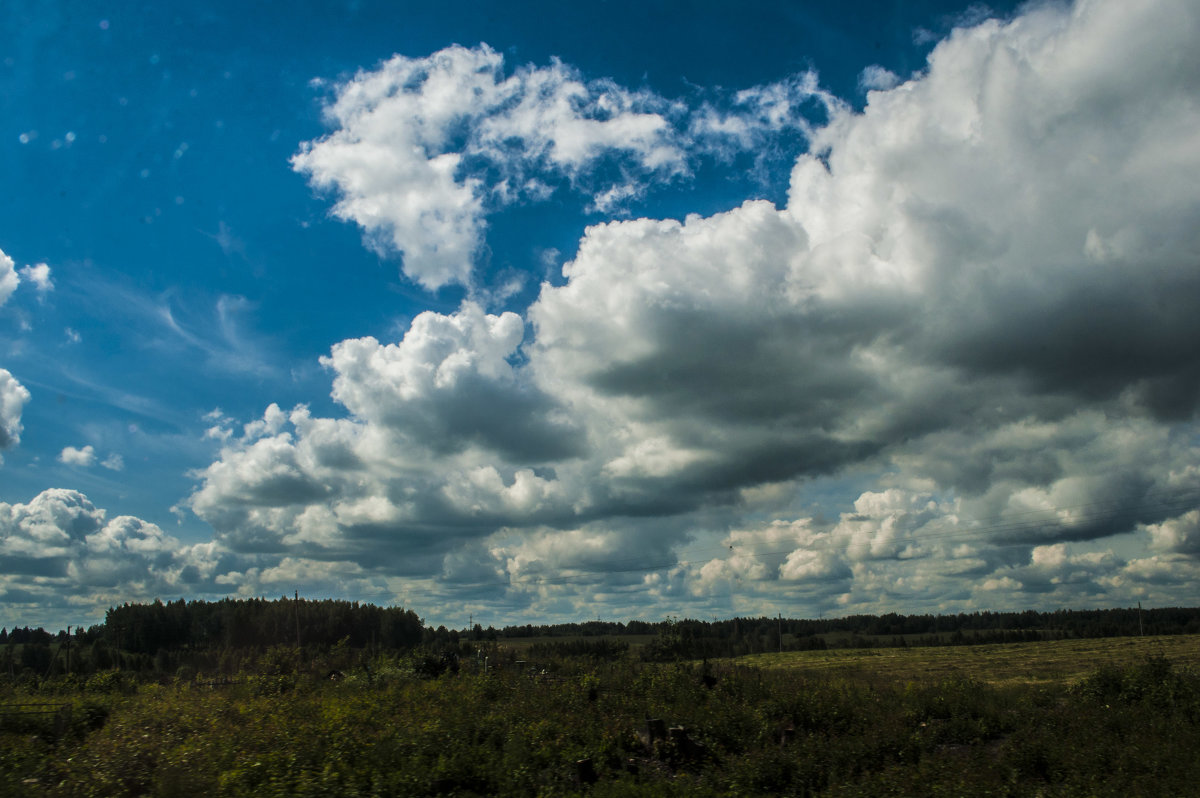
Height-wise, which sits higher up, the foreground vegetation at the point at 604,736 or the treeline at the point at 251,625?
the foreground vegetation at the point at 604,736

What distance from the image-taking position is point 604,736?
73.6ft

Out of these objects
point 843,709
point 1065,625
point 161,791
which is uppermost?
point 161,791

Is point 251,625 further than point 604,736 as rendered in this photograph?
Yes

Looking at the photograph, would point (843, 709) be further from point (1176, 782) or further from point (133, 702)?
point (133, 702)

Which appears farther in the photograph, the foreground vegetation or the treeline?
the treeline

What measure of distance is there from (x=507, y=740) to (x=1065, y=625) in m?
203

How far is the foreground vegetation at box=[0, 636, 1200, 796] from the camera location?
16047 mm

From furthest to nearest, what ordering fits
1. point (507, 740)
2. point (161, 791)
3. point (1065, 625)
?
point (1065, 625) < point (507, 740) < point (161, 791)

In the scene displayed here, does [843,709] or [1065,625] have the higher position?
[843,709]

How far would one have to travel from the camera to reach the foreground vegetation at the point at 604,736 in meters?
16.0

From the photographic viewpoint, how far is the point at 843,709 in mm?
27281

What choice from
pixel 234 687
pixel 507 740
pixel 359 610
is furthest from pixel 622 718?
pixel 359 610

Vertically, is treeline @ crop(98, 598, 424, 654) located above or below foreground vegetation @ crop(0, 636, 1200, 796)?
below

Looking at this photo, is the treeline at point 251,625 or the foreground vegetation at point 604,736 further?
the treeline at point 251,625
